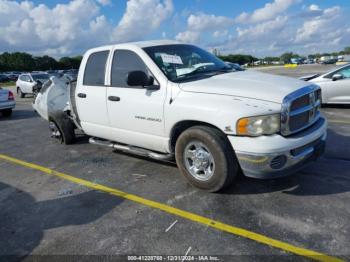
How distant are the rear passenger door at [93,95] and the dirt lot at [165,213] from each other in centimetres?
73

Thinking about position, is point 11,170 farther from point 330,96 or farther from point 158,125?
point 330,96

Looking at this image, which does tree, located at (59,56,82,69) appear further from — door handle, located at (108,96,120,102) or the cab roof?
door handle, located at (108,96,120,102)

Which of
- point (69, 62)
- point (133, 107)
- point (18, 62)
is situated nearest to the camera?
point (133, 107)

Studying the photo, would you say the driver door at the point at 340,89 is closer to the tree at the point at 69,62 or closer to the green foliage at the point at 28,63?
the green foliage at the point at 28,63

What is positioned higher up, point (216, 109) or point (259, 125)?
point (216, 109)

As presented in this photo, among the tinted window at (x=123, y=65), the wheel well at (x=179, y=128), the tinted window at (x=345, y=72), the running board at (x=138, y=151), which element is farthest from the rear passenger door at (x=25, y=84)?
the wheel well at (x=179, y=128)

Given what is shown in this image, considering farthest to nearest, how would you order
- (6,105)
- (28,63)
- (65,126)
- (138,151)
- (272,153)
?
(28,63), (6,105), (65,126), (138,151), (272,153)

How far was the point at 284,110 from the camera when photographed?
3.66 meters

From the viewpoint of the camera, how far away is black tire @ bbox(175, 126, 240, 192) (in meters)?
3.91

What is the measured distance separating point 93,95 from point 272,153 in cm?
324

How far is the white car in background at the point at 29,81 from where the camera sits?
20483mm

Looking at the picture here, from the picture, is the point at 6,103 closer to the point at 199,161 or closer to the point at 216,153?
the point at 199,161

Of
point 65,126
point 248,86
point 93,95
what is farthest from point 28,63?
point 248,86

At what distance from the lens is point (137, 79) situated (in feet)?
14.6
